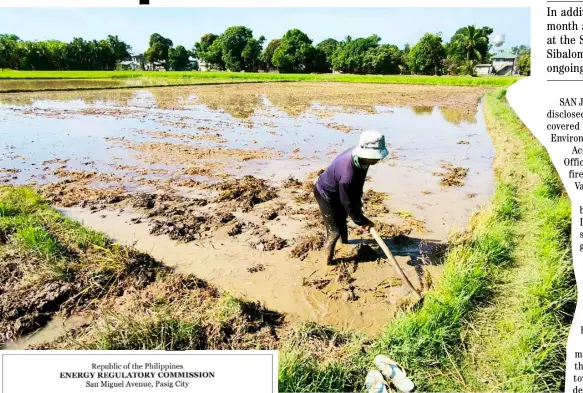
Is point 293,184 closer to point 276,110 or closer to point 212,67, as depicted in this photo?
point 276,110

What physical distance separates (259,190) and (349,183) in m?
2.80

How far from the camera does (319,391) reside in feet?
7.35

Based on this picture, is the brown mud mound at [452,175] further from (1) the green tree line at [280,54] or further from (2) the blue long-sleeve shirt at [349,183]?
(1) the green tree line at [280,54]

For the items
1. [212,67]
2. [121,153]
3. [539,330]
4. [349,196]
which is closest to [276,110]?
[121,153]

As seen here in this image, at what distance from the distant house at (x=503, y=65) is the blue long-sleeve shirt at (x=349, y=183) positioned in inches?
1824

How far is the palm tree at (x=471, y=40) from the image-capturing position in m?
36.4

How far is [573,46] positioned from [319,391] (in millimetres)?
2478

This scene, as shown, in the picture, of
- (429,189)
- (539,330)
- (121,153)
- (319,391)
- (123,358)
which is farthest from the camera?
(121,153)

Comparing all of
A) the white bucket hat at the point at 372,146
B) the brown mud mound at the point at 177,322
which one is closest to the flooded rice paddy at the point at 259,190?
the brown mud mound at the point at 177,322

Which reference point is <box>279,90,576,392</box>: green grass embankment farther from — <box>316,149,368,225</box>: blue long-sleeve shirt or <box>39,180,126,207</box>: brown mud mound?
<box>39,180,126,207</box>: brown mud mound

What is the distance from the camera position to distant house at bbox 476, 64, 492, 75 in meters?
40.1

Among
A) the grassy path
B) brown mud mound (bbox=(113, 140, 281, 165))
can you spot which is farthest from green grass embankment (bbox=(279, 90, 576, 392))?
brown mud mound (bbox=(113, 140, 281, 165))

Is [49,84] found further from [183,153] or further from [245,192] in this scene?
[245,192]

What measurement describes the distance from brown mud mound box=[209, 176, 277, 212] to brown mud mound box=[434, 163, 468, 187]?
10.2 feet
